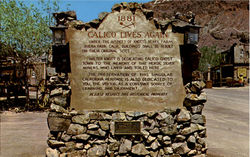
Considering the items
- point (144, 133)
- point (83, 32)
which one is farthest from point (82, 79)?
point (144, 133)

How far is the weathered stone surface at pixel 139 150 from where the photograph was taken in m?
4.95

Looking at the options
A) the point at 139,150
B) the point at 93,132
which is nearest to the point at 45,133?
the point at 93,132

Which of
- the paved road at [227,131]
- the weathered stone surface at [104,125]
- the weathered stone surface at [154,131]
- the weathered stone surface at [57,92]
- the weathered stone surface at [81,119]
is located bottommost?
the paved road at [227,131]

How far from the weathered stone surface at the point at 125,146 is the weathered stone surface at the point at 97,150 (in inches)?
14.2

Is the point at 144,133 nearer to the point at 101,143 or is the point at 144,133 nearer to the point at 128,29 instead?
the point at 101,143

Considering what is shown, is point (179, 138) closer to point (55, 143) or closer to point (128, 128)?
point (128, 128)

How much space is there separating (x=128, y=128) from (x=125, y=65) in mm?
1441

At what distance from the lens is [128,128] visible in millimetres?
4996

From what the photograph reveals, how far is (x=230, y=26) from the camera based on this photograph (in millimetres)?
104750

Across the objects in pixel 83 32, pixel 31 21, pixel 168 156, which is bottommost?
pixel 168 156

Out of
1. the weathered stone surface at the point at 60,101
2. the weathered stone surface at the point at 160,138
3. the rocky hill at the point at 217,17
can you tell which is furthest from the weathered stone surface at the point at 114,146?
the rocky hill at the point at 217,17

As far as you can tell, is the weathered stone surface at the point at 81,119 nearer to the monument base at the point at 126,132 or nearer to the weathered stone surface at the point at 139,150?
the monument base at the point at 126,132

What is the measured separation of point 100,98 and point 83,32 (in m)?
1.58

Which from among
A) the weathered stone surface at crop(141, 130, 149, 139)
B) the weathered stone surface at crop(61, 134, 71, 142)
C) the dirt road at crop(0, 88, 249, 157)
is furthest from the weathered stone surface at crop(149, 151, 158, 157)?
the weathered stone surface at crop(61, 134, 71, 142)
